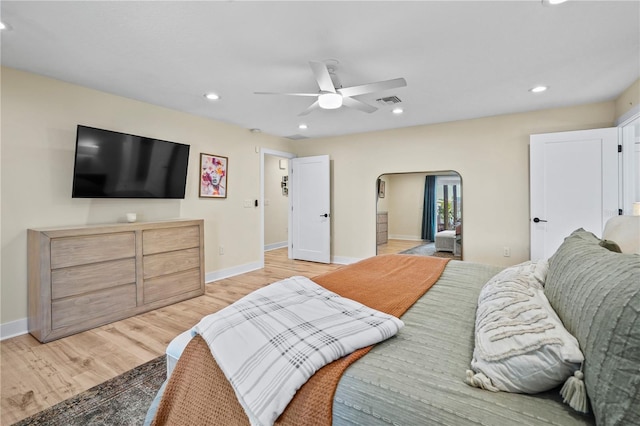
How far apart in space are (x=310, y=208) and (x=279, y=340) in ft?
15.5

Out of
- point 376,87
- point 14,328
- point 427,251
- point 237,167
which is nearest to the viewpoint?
point 376,87

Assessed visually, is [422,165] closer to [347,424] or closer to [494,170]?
[494,170]

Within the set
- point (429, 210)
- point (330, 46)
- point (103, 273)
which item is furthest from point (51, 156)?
point (429, 210)

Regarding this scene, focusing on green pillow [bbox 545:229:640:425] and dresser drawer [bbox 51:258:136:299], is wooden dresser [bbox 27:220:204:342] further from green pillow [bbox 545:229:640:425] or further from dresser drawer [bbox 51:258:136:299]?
green pillow [bbox 545:229:640:425]

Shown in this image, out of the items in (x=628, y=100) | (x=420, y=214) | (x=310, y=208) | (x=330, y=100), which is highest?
(x=628, y=100)

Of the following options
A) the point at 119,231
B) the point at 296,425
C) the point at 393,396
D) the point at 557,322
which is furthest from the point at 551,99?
the point at 119,231

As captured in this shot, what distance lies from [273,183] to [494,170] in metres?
4.88

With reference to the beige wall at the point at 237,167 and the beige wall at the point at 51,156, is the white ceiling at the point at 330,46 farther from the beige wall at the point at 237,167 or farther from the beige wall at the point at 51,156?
the beige wall at the point at 237,167

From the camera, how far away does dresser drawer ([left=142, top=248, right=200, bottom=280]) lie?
326 centimetres

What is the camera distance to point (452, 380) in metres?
0.91

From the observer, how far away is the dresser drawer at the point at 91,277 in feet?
8.56

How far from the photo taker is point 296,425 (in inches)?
34.1

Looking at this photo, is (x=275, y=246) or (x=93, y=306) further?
(x=275, y=246)

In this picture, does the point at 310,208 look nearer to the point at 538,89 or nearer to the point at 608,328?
the point at 538,89
